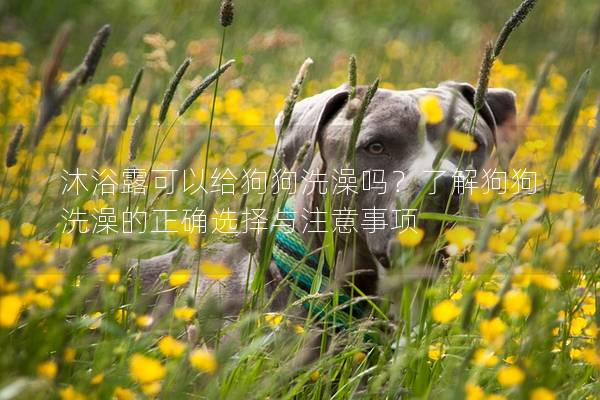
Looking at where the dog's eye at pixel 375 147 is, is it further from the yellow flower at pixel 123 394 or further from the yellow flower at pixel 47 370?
the yellow flower at pixel 47 370

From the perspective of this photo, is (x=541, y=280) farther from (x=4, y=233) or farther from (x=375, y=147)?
(x=375, y=147)

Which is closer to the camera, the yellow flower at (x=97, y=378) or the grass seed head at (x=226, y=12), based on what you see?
the yellow flower at (x=97, y=378)

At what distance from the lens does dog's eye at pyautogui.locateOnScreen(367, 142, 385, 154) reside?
130 inches

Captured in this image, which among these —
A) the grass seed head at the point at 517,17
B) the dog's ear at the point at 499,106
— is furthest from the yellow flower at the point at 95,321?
the dog's ear at the point at 499,106

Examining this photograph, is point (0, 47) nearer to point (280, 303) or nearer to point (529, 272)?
point (280, 303)

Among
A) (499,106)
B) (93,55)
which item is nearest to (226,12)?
(93,55)

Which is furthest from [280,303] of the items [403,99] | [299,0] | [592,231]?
[299,0]

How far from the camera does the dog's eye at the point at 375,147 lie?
3303mm

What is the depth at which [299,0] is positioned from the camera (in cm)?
1030

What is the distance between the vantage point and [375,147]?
10.9 ft

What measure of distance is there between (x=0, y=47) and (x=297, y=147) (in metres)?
2.43

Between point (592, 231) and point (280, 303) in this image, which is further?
point (280, 303)

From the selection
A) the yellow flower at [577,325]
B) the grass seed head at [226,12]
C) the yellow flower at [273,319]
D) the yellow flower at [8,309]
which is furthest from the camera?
the yellow flower at [577,325]

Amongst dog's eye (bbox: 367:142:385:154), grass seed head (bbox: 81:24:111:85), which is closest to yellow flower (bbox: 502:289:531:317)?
grass seed head (bbox: 81:24:111:85)
